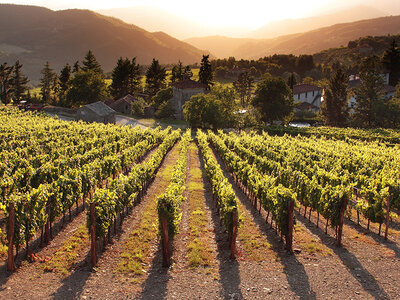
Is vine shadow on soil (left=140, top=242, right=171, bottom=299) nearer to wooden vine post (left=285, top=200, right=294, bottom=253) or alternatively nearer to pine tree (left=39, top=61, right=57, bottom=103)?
wooden vine post (left=285, top=200, right=294, bottom=253)

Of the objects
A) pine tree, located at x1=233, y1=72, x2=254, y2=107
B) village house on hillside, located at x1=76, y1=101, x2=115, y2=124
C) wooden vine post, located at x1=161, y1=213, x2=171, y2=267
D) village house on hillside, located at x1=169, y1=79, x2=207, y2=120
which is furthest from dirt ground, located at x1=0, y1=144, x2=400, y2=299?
pine tree, located at x1=233, y1=72, x2=254, y2=107

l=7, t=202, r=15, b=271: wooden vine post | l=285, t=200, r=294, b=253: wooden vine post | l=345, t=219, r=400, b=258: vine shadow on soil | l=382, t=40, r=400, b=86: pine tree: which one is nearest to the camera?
l=7, t=202, r=15, b=271: wooden vine post

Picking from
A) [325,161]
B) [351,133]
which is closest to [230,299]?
[325,161]

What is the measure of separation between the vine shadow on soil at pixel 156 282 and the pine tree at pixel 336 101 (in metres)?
68.1

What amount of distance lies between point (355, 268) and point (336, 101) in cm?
6676

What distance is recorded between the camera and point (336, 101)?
7188cm

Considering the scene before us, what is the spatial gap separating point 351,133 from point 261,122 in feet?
87.4

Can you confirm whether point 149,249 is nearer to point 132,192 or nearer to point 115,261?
point 115,261

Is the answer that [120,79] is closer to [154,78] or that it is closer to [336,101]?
[154,78]

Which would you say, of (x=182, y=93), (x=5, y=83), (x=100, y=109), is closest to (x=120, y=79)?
(x=182, y=93)

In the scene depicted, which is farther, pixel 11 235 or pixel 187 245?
pixel 187 245

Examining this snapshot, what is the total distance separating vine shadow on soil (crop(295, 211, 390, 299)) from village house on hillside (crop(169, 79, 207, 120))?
220 ft

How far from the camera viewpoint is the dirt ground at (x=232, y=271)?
1014 cm

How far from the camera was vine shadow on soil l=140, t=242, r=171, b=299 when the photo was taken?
10.1m
